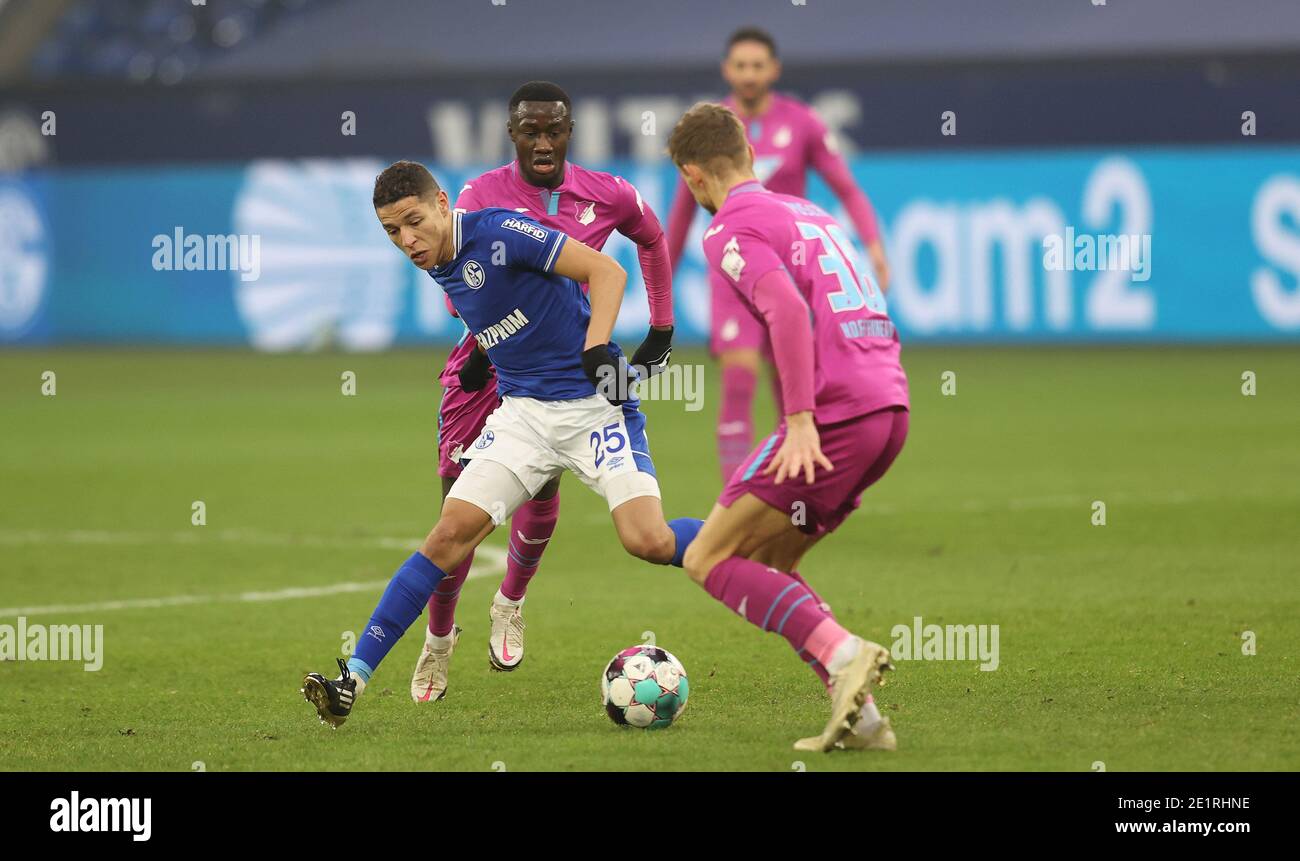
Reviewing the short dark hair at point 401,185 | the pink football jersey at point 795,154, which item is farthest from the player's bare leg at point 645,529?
the pink football jersey at point 795,154

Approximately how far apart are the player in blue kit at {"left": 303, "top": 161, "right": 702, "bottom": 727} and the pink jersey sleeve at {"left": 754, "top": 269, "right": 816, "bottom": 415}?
0.84 meters

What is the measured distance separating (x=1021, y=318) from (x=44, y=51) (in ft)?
59.1

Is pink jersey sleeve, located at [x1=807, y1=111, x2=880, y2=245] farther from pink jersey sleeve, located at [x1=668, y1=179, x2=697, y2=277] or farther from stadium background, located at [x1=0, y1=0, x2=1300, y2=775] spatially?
stadium background, located at [x1=0, y1=0, x2=1300, y2=775]

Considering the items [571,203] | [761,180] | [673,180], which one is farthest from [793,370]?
[673,180]

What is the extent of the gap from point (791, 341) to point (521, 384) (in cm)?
127

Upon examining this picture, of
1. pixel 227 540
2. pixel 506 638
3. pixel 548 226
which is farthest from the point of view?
pixel 227 540

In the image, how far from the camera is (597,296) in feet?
19.3

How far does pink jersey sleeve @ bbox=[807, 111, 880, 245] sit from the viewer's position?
10.1 meters

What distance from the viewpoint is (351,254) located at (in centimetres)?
2341

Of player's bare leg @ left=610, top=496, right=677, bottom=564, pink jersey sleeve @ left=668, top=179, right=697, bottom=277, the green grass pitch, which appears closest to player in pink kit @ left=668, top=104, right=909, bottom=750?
the green grass pitch

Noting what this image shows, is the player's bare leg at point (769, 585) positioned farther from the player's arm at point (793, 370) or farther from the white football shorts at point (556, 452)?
the white football shorts at point (556, 452)

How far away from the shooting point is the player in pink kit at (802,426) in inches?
201

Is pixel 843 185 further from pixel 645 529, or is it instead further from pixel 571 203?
pixel 645 529

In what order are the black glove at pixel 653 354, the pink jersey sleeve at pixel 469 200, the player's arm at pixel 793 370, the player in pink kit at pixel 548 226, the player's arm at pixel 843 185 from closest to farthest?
the player's arm at pixel 793 370 < the black glove at pixel 653 354 < the player in pink kit at pixel 548 226 < the pink jersey sleeve at pixel 469 200 < the player's arm at pixel 843 185
